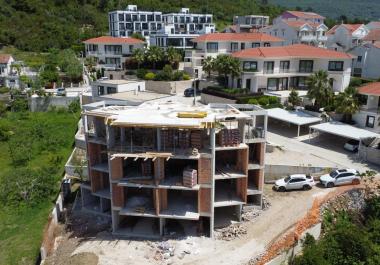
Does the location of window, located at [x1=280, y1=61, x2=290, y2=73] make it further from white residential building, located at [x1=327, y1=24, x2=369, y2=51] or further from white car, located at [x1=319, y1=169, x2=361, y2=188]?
white car, located at [x1=319, y1=169, x2=361, y2=188]

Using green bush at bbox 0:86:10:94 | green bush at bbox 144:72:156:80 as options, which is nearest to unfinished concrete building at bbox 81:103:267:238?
green bush at bbox 144:72:156:80

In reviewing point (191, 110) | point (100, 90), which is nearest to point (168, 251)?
point (191, 110)

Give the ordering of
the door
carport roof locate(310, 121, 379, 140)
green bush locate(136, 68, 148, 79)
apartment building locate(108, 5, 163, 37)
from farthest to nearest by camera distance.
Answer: apartment building locate(108, 5, 163, 37), green bush locate(136, 68, 148, 79), the door, carport roof locate(310, 121, 379, 140)

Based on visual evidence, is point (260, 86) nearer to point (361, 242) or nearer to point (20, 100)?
point (361, 242)

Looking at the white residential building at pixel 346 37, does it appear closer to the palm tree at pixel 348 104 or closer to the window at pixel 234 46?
the window at pixel 234 46

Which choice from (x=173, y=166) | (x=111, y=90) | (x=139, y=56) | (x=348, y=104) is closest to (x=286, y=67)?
(x=348, y=104)

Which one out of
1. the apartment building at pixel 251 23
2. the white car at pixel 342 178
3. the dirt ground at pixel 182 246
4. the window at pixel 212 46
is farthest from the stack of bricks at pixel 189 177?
the apartment building at pixel 251 23
